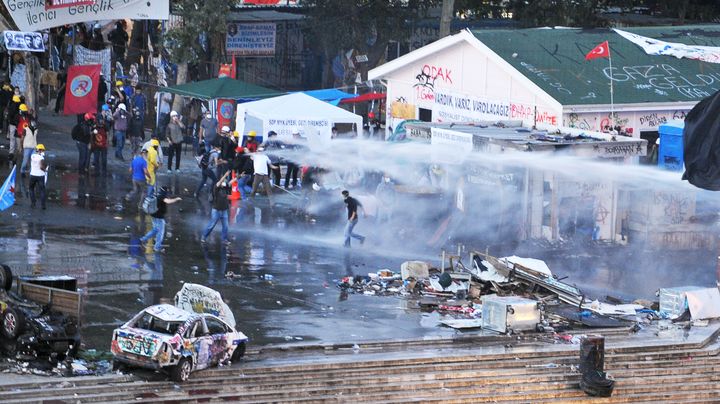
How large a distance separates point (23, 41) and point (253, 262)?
44.9 ft

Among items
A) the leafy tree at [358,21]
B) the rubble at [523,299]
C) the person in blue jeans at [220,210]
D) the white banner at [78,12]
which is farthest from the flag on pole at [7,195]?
the leafy tree at [358,21]

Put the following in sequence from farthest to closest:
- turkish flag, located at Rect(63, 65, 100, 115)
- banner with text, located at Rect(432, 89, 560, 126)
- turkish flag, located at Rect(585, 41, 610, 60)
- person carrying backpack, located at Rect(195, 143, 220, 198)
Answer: turkish flag, located at Rect(63, 65, 100, 115) < turkish flag, located at Rect(585, 41, 610, 60) < banner with text, located at Rect(432, 89, 560, 126) < person carrying backpack, located at Rect(195, 143, 220, 198)

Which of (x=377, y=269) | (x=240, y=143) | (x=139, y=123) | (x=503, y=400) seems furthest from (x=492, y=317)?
(x=139, y=123)

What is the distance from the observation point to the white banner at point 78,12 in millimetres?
40625

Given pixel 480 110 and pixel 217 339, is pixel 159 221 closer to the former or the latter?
pixel 217 339

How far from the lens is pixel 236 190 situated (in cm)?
3725

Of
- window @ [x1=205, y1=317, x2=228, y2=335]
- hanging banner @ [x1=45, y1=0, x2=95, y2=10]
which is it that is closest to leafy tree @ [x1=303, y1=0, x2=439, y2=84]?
hanging banner @ [x1=45, y1=0, x2=95, y2=10]

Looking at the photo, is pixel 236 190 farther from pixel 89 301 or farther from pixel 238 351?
pixel 238 351

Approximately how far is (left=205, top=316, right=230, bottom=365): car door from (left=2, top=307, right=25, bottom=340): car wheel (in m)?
2.74

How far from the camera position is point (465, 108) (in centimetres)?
4059

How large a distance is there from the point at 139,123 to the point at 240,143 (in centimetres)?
347

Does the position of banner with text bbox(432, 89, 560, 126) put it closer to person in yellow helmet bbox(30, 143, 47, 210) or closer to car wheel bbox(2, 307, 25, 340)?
person in yellow helmet bbox(30, 143, 47, 210)

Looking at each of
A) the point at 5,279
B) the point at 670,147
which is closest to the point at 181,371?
the point at 5,279

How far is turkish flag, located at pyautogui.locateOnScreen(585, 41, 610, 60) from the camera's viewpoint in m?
38.3
